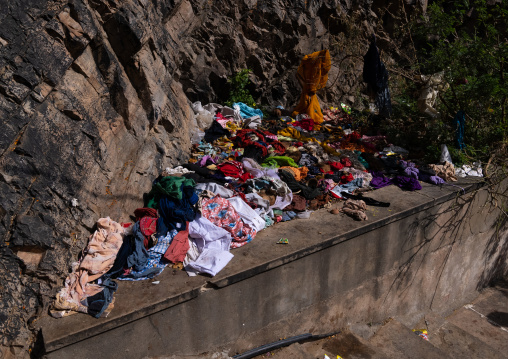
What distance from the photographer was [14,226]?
330 centimetres

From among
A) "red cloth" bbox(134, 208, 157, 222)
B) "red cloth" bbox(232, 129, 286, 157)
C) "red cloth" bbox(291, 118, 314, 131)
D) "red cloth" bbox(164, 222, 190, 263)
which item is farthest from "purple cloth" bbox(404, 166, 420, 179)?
"red cloth" bbox(134, 208, 157, 222)

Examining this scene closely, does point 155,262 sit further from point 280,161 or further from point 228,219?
point 280,161

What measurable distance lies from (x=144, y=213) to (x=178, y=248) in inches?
32.1

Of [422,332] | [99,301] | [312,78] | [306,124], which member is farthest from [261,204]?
[312,78]

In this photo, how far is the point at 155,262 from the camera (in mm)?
4016

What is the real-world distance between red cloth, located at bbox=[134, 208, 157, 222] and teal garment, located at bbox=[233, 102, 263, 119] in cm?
460

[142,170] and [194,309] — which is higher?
[142,170]

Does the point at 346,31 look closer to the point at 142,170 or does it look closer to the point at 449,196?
the point at 449,196

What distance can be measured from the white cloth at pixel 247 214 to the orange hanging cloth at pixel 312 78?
181 inches

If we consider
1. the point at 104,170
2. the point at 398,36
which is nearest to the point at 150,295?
the point at 104,170

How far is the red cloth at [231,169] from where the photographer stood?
5738 millimetres

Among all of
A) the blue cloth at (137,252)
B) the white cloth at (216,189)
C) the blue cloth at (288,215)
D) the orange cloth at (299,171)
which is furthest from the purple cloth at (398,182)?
the blue cloth at (137,252)

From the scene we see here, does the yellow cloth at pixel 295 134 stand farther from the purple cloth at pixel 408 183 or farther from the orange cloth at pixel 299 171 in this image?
the purple cloth at pixel 408 183

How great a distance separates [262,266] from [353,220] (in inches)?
64.1
